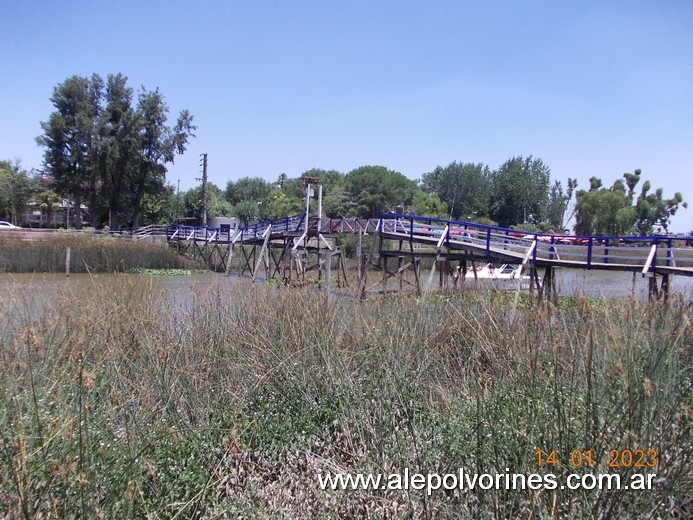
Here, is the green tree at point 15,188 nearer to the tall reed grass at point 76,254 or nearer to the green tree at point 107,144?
the green tree at point 107,144

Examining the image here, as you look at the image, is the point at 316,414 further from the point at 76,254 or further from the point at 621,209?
the point at 621,209

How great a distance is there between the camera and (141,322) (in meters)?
4.79

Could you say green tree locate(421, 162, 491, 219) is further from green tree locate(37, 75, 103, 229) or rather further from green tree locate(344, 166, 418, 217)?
green tree locate(37, 75, 103, 229)

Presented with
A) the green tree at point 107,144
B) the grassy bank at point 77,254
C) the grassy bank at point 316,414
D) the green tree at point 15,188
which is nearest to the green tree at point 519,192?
the green tree at point 107,144

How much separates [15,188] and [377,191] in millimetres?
41629

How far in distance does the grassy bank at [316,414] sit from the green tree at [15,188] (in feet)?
187

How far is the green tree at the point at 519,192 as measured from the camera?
81.0 meters

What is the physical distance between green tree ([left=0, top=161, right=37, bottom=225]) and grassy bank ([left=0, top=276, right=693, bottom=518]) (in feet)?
187

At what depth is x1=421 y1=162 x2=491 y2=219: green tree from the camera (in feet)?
277

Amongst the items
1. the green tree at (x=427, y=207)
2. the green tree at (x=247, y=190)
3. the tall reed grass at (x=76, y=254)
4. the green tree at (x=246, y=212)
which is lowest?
the tall reed grass at (x=76, y=254)

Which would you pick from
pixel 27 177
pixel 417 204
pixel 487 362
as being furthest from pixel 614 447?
pixel 417 204

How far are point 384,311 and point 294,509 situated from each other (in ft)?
10.7

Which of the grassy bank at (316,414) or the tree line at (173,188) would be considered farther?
the tree line at (173,188)

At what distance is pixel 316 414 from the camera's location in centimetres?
374
